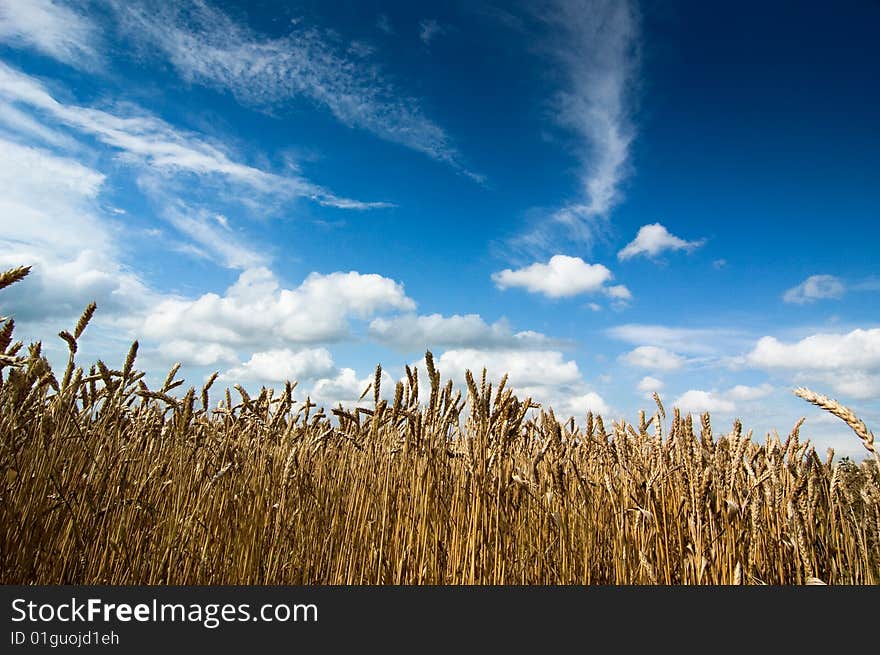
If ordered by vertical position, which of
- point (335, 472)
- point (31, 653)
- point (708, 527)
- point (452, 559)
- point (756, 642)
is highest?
point (335, 472)

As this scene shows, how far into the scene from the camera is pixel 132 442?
2.93 meters

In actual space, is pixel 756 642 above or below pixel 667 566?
below

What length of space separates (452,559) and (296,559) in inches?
38.8

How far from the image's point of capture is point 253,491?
2873 millimetres

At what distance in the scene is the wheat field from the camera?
2143 mm

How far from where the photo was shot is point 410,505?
263 centimetres

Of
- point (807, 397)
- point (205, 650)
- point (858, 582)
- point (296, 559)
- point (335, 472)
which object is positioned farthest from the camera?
point (335, 472)

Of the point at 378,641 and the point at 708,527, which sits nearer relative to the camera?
the point at 378,641

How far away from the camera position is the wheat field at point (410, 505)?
2143 mm

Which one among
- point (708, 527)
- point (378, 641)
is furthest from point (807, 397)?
point (378, 641)

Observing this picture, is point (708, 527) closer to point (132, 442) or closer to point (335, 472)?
point (335, 472)

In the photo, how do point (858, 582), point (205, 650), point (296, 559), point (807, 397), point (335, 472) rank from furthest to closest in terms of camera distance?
point (335, 472) → point (296, 559) → point (858, 582) → point (205, 650) → point (807, 397)

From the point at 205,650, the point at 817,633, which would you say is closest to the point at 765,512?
the point at 817,633

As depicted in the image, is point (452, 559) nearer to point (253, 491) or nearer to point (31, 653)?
point (253, 491)
